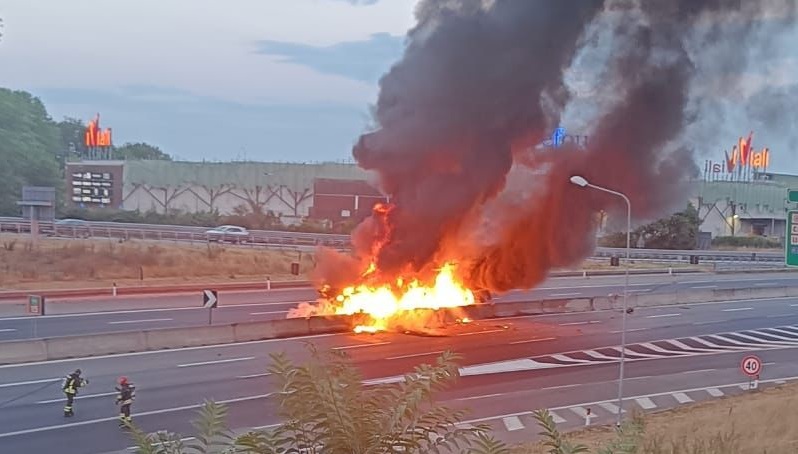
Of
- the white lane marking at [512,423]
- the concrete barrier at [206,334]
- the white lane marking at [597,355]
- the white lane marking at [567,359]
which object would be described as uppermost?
the concrete barrier at [206,334]

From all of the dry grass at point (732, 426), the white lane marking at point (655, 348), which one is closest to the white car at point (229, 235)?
the white lane marking at point (655, 348)

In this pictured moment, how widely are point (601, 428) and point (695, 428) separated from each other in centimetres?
274

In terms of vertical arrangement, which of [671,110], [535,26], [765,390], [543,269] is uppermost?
[535,26]

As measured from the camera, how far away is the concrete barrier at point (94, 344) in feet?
86.3

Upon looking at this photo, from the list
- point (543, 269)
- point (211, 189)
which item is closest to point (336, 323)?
point (543, 269)

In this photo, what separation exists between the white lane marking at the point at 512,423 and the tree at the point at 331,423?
1524 centimetres

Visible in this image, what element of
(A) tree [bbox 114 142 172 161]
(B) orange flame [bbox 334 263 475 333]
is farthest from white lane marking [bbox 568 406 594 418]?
(A) tree [bbox 114 142 172 161]

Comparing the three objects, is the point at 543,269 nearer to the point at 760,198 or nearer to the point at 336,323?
the point at 336,323

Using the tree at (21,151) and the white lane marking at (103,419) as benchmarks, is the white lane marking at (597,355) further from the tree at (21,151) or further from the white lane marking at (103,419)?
the tree at (21,151)

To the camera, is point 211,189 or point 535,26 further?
point 211,189

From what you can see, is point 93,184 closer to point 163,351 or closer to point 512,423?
point 163,351

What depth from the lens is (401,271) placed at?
118 feet

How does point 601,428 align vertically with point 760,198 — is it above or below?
below

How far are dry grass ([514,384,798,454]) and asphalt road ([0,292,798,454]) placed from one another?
1543mm
